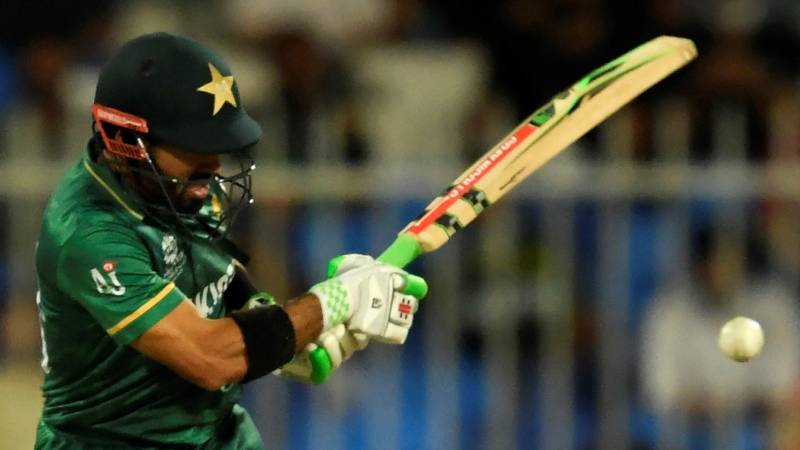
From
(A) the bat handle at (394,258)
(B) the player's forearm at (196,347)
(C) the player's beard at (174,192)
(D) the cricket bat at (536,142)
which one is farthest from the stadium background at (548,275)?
(B) the player's forearm at (196,347)

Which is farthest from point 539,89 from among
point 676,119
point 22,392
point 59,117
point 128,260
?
point 128,260

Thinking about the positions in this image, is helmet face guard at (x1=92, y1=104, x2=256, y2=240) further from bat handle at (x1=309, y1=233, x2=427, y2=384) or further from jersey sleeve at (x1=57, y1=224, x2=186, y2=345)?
bat handle at (x1=309, y1=233, x2=427, y2=384)

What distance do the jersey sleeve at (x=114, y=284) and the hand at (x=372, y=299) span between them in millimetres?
516

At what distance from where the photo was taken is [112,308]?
4160 mm

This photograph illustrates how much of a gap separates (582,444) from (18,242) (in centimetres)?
289

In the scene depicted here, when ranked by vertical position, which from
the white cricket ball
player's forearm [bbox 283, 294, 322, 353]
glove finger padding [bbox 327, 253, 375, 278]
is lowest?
player's forearm [bbox 283, 294, 322, 353]

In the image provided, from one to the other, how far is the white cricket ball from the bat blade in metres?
0.91

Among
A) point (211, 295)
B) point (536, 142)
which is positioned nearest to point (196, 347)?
point (211, 295)

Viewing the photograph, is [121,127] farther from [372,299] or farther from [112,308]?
[372,299]

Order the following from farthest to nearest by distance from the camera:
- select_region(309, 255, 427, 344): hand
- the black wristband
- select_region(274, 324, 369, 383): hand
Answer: select_region(274, 324, 369, 383): hand
select_region(309, 255, 427, 344): hand
the black wristband

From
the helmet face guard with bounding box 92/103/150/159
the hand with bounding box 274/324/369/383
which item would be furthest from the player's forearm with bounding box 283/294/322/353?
the helmet face guard with bounding box 92/103/150/159

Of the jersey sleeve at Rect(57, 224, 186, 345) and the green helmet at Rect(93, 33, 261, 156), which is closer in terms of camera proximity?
the jersey sleeve at Rect(57, 224, 186, 345)

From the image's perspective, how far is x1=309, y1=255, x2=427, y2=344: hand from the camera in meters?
4.53

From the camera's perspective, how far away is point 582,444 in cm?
723
